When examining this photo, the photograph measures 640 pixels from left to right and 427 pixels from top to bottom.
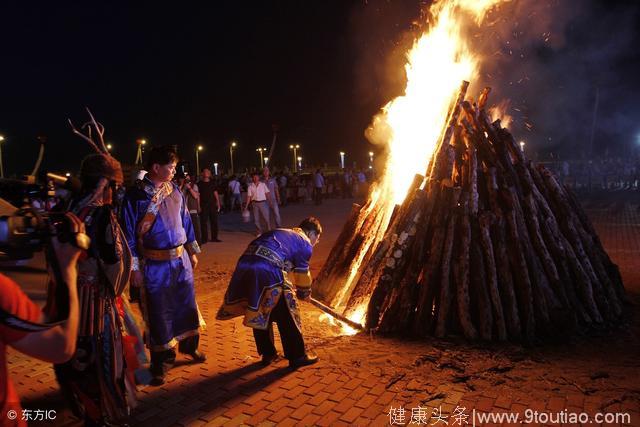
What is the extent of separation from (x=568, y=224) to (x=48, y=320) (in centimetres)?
608

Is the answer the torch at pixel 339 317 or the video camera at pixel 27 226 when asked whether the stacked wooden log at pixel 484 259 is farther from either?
the video camera at pixel 27 226

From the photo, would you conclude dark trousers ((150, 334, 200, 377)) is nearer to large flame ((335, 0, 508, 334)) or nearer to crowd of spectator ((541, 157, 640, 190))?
large flame ((335, 0, 508, 334))

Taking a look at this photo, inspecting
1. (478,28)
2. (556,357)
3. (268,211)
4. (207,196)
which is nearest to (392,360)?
(556,357)

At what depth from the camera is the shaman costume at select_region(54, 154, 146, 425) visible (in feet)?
9.58

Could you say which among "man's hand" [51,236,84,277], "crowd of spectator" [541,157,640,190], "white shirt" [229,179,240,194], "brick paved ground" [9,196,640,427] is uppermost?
"crowd of spectator" [541,157,640,190]

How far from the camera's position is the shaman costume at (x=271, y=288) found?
4.17 metres

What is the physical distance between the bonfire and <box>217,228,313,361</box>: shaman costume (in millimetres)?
1366

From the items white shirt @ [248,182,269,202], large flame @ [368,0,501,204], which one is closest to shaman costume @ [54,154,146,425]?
large flame @ [368,0,501,204]

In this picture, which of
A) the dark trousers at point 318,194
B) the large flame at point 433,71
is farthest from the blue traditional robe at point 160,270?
the dark trousers at point 318,194

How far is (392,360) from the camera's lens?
4.46 meters

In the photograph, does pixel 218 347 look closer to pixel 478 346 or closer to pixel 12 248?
pixel 478 346

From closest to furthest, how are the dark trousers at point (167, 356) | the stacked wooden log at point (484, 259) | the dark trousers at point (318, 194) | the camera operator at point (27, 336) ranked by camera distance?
the camera operator at point (27, 336) → the dark trousers at point (167, 356) → the stacked wooden log at point (484, 259) → the dark trousers at point (318, 194)

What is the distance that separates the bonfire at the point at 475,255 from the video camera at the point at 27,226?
4.04 metres

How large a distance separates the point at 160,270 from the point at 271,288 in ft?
3.32
